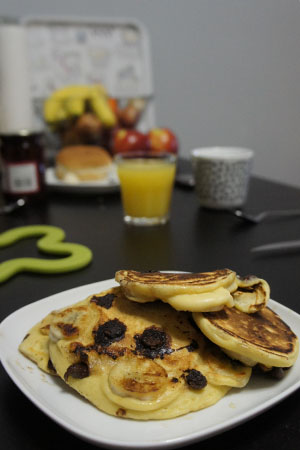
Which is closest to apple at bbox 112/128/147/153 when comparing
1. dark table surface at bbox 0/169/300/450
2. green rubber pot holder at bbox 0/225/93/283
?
dark table surface at bbox 0/169/300/450

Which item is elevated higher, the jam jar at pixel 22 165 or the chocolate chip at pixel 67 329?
the jam jar at pixel 22 165

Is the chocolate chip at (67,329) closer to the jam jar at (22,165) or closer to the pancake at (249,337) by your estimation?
the pancake at (249,337)

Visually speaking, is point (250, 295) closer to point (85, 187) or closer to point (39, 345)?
point (39, 345)

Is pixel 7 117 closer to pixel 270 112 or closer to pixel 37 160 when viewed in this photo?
pixel 37 160

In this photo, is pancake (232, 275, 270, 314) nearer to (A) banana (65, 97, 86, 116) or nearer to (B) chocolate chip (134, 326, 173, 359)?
(B) chocolate chip (134, 326, 173, 359)

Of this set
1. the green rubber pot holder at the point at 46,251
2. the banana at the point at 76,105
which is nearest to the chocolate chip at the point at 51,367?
the green rubber pot holder at the point at 46,251

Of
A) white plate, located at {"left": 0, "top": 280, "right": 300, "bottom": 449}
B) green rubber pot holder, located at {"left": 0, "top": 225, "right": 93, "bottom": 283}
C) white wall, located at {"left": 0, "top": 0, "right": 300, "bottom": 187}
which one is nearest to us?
white plate, located at {"left": 0, "top": 280, "right": 300, "bottom": 449}
